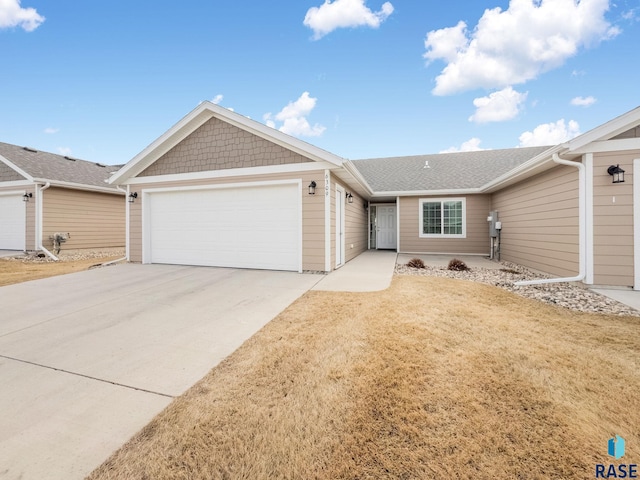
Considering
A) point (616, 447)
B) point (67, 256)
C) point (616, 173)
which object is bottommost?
point (616, 447)

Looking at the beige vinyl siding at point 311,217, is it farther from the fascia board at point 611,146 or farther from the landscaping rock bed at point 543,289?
the fascia board at point 611,146

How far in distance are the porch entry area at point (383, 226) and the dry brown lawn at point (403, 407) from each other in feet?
31.9

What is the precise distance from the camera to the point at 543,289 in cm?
563

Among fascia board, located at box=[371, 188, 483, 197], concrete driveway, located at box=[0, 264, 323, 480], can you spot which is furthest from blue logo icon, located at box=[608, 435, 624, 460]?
fascia board, located at box=[371, 188, 483, 197]

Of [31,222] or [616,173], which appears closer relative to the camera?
[616,173]

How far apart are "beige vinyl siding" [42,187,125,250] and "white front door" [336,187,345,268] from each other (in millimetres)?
11964

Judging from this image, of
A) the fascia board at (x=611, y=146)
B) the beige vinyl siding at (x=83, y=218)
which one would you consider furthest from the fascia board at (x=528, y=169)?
the beige vinyl siding at (x=83, y=218)

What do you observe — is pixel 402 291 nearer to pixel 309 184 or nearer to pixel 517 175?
pixel 309 184

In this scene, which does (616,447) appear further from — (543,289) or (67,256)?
(67,256)

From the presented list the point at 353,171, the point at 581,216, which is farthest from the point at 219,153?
the point at 581,216

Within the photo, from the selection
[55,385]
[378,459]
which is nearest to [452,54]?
[378,459]

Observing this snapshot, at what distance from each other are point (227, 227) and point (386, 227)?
8.12m

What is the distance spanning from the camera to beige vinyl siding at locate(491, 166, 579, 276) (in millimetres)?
5984

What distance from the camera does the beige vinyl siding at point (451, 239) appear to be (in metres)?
11.0
